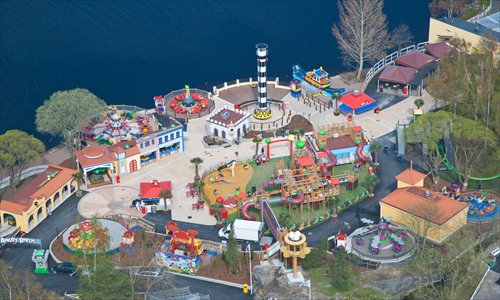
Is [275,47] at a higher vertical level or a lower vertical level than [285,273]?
higher

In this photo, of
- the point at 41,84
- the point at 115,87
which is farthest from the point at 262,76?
the point at 41,84

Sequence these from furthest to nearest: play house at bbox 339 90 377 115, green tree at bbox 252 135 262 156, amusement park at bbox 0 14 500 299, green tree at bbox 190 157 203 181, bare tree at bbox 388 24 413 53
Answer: bare tree at bbox 388 24 413 53 → play house at bbox 339 90 377 115 → green tree at bbox 252 135 262 156 → green tree at bbox 190 157 203 181 → amusement park at bbox 0 14 500 299

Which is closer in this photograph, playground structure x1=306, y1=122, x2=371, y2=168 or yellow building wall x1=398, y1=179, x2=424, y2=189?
yellow building wall x1=398, y1=179, x2=424, y2=189

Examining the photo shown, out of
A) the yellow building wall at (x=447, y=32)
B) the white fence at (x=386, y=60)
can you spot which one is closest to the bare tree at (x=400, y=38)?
the white fence at (x=386, y=60)

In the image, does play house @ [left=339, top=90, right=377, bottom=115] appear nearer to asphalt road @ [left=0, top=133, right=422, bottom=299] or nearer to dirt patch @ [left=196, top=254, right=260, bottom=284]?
asphalt road @ [left=0, top=133, right=422, bottom=299]

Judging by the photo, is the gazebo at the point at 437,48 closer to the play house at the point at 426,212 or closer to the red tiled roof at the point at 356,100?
the red tiled roof at the point at 356,100

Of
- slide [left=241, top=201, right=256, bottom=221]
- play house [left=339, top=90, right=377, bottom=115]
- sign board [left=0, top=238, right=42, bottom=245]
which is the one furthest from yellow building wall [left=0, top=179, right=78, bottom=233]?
play house [left=339, top=90, right=377, bottom=115]

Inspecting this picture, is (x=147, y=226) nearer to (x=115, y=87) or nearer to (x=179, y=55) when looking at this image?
(x=115, y=87)

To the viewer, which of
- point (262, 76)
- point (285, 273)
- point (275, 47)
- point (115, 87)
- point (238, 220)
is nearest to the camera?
point (285, 273)
